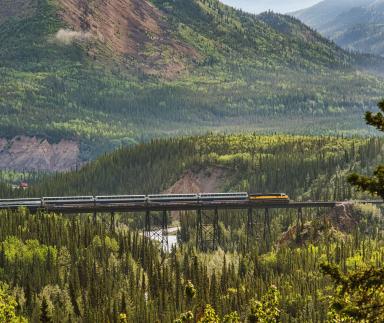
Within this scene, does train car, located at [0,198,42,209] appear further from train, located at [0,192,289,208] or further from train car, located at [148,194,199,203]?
train car, located at [148,194,199,203]

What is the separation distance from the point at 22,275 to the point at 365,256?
6292 cm

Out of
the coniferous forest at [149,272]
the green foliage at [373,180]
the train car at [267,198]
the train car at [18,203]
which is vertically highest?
the green foliage at [373,180]

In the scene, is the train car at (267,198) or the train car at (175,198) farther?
the train car at (267,198)

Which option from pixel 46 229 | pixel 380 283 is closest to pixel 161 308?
pixel 46 229

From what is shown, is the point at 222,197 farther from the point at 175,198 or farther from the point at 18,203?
the point at 18,203

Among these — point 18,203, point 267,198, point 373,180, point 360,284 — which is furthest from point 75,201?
point 360,284

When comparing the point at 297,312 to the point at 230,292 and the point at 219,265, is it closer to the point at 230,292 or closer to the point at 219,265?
the point at 230,292

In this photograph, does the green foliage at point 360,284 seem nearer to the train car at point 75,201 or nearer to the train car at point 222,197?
the train car at point 222,197

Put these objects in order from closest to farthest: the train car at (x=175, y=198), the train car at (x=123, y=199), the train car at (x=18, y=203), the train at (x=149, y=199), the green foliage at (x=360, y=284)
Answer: the green foliage at (x=360, y=284), the train car at (x=123, y=199), the train at (x=149, y=199), the train car at (x=175, y=198), the train car at (x=18, y=203)

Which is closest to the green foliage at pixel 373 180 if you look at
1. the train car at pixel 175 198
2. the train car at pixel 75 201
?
the train car at pixel 175 198

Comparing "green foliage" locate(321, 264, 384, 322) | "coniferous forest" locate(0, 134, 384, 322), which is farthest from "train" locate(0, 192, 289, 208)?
"green foliage" locate(321, 264, 384, 322)

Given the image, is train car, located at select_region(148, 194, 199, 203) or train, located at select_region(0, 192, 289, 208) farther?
train car, located at select_region(148, 194, 199, 203)

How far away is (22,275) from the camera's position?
546 ft

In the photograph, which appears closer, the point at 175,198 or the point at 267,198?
the point at 175,198
